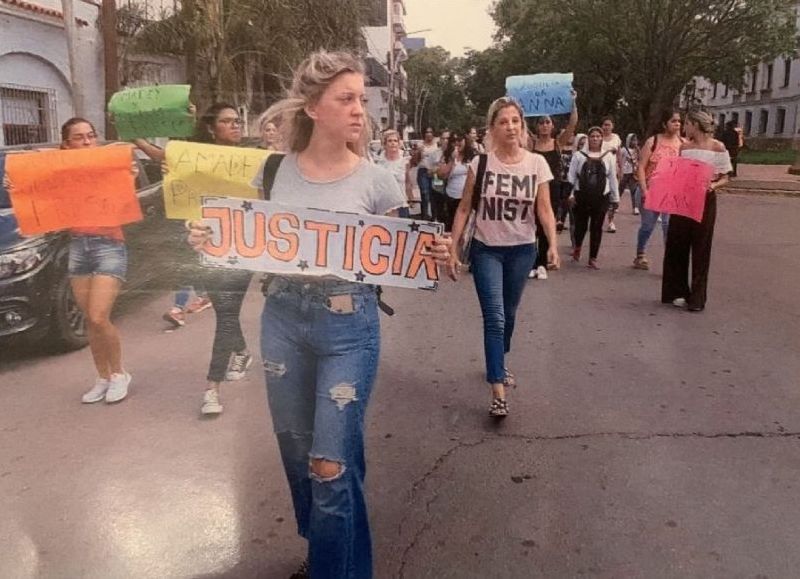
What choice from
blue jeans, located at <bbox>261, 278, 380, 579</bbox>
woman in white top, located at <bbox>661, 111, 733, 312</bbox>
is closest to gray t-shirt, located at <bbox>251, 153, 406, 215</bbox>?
blue jeans, located at <bbox>261, 278, 380, 579</bbox>

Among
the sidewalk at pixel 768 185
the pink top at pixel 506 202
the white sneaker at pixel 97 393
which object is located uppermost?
the pink top at pixel 506 202

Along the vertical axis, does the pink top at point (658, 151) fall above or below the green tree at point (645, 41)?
below

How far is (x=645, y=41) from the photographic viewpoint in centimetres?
2827

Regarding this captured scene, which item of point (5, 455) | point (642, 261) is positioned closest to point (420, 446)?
point (5, 455)

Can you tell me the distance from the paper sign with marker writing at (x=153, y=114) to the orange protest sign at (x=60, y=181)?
294mm

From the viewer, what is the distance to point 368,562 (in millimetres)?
2303

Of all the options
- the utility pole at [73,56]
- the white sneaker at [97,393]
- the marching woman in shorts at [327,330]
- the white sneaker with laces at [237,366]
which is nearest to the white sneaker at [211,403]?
the white sneaker with laces at [237,366]

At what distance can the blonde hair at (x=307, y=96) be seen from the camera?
2234 mm

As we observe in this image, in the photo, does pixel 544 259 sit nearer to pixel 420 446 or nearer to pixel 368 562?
pixel 420 446

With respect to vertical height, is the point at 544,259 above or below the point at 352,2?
below

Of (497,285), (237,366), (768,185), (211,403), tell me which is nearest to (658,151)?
(497,285)

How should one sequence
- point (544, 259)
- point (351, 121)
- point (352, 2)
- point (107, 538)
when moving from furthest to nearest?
point (544, 259) < point (352, 2) < point (107, 538) < point (351, 121)

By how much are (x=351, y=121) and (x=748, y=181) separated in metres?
20.4

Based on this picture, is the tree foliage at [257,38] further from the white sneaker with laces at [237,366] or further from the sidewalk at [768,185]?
the sidewalk at [768,185]
